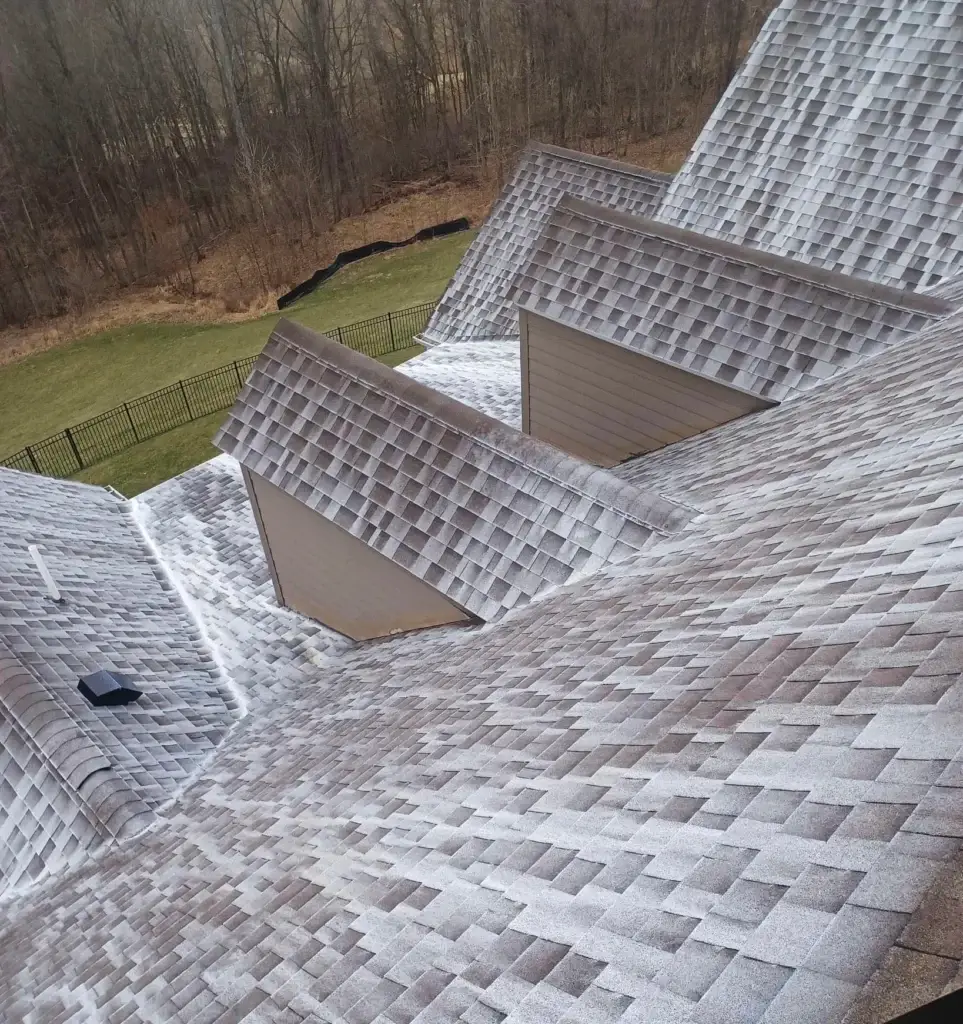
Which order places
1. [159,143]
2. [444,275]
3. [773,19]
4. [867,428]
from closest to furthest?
[867,428] < [773,19] < [444,275] < [159,143]

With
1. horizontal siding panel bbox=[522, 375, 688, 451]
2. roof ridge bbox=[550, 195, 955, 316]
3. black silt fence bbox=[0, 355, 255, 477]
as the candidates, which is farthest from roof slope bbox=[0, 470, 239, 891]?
black silt fence bbox=[0, 355, 255, 477]

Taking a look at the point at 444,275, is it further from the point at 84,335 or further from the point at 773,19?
the point at 773,19

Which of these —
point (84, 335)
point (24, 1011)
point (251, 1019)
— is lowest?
point (84, 335)

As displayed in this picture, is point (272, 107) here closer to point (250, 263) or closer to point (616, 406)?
point (250, 263)

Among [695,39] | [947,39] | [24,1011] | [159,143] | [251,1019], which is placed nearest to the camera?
[251,1019]

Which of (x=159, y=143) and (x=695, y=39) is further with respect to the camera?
(x=695, y=39)

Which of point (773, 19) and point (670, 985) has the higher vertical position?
point (773, 19)

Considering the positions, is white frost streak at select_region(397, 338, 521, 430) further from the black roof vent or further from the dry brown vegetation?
the dry brown vegetation

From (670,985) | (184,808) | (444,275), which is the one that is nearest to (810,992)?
(670,985)
